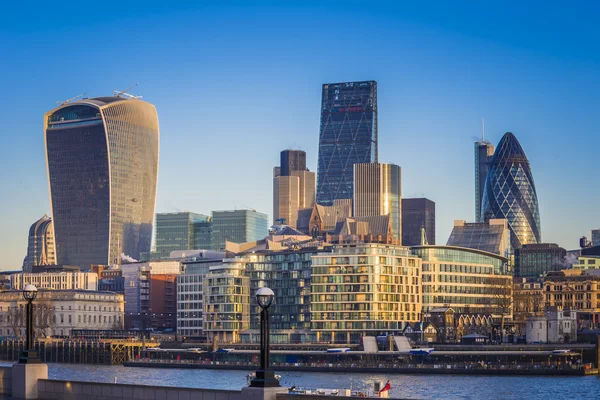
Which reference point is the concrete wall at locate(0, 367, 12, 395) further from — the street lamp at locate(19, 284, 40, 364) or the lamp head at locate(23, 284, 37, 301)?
the lamp head at locate(23, 284, 37, 301)

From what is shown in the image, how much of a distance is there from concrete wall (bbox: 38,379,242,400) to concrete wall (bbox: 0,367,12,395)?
7.88ft

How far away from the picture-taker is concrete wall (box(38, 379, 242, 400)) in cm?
4097

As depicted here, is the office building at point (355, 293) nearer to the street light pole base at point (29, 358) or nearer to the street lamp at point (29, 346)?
the street lamp at point (29, 346)

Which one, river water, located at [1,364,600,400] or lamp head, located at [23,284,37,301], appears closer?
lamp head, located at [23,284,37,301]

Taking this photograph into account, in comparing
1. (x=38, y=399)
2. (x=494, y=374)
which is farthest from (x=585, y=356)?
(x=38, y=399)

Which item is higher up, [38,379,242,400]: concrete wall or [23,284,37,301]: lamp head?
[23,284,37,301]: lamp head

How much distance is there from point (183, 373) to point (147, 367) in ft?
77.9

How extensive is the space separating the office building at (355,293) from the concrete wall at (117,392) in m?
138

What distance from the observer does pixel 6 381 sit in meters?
50.5

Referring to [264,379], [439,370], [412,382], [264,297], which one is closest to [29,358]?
[264,379]

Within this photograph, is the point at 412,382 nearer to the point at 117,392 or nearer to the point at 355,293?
the point at 355,293

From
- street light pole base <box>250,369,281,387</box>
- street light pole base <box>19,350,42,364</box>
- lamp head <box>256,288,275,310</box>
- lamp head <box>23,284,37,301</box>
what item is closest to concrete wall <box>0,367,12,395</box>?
street light pole base <box>19,350,42,364</box>

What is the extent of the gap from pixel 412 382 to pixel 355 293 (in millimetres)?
59689

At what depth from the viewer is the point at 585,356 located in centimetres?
14762
